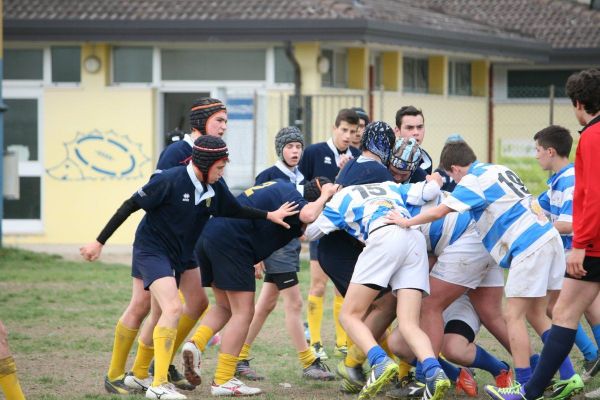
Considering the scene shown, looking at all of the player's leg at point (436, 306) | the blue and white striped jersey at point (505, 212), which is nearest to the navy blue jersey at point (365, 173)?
the blue and white striped jersey at point (505, 212)

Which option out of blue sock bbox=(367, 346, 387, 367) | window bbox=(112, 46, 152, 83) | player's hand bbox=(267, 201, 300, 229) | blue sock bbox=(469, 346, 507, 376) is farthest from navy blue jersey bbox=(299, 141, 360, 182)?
window bbox=(112, 46, 152, 83)

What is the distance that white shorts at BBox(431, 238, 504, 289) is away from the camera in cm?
777

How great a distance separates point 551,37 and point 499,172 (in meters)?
17.6

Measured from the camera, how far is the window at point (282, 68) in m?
19.2

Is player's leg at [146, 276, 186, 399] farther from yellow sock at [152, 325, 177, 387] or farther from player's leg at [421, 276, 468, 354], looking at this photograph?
player's leg at [421, 276, 468, 354]

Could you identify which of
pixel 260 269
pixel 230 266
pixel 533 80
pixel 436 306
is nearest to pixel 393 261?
pixel 436 306

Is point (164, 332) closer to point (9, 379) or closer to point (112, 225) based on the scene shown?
point (112, 225)

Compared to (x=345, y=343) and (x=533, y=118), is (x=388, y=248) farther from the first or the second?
(x=533, y=118)

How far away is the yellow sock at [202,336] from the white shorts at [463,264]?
1717 mm

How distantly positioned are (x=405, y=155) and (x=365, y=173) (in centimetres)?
38

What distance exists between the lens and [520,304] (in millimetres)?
7531

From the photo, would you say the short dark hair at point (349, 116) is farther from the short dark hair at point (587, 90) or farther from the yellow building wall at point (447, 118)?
the yellow building wall at point (447, 118)

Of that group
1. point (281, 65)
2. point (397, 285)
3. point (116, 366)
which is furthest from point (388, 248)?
point (281, 65)

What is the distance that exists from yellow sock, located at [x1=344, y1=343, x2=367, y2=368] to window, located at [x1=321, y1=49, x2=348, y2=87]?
38.3 ft
